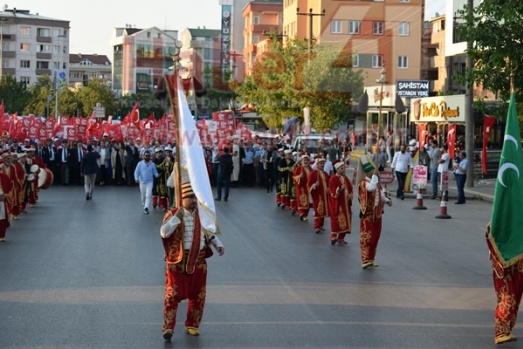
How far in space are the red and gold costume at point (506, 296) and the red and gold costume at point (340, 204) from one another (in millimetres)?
8002

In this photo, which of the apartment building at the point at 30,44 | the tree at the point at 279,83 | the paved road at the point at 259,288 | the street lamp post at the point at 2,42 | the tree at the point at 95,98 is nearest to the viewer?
the paved road at the point at 259,288

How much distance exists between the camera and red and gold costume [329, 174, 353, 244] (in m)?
18.1

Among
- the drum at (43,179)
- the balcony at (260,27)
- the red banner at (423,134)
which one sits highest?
the balcony at (260,27)

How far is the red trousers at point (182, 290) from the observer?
9.73 metres

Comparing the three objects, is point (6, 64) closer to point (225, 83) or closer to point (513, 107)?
point (225, 83)

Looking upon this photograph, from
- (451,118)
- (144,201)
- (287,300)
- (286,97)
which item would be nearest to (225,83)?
(286,97)

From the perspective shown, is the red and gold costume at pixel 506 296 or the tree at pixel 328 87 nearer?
the red and gold costume at pixel 506 296

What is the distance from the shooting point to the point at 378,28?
266 ft

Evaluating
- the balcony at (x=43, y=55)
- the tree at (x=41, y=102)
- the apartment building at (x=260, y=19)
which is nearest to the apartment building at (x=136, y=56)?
the balcony at (x=43, y=55)

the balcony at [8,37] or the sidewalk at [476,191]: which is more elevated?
the balcony at [8,37]

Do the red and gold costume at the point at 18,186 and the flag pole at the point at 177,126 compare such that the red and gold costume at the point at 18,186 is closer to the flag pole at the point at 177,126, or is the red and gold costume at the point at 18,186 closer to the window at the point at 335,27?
the flag pole at the point at 177,126

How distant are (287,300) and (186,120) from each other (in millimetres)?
3331

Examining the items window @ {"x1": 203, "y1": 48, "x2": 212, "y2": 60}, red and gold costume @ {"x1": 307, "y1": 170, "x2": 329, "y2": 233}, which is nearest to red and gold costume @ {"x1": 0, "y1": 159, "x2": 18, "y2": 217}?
red and gold costume @ {"x1": 307, "y1": 170, "x2": 329, "y2": 233}

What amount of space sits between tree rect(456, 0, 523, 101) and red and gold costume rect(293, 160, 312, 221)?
5.13m
